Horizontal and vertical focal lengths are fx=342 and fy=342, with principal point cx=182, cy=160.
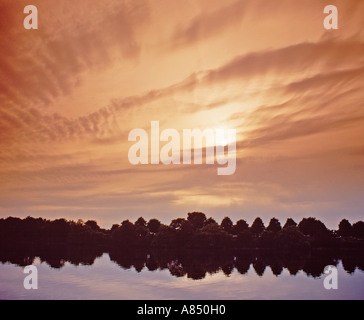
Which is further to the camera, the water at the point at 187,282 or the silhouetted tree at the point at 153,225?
the silhouetted tree at the point at 153,225

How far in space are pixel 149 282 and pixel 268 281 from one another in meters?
17.3

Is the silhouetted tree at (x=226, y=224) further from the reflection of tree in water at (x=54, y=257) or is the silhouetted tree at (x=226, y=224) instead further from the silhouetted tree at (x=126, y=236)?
the reflection of tree in water at (x=54, y=257)

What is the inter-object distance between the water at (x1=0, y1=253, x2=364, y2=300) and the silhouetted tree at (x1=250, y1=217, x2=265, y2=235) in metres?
60.1

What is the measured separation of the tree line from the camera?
90.8 meters

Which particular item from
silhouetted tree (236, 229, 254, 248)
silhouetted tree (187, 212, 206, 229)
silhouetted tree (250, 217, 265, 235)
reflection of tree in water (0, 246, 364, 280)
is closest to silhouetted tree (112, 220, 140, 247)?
reflection of tree in water (0, 246, 364, 280)

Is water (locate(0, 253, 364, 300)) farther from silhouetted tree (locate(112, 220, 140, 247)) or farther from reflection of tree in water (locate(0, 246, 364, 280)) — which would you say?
silhouetted tree (locate(112, 220, 140, 247))

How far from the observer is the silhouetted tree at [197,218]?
453ft

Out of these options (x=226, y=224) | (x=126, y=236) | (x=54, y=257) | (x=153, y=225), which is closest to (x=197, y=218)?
(x=226, y=224)

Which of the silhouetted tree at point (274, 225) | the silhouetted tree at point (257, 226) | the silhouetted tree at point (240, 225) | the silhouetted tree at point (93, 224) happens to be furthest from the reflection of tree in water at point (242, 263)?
the silhouetted tree at point (93, 224)

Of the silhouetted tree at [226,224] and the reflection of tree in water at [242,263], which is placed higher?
the silhouetted tree at [226,224]

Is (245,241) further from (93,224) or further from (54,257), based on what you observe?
(93,224)

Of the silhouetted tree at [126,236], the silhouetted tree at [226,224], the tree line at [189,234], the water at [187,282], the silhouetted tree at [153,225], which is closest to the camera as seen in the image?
the water at [187,282]

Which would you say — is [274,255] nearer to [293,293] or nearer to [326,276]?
[326,276]

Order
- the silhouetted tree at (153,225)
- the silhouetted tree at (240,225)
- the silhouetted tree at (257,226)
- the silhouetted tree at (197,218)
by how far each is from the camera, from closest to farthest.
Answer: the silhouetted tree at (257,226), the silhouetted tree at (240,225), the silhouetted tree at (197,218), the silhouetted tree at (153,225)
